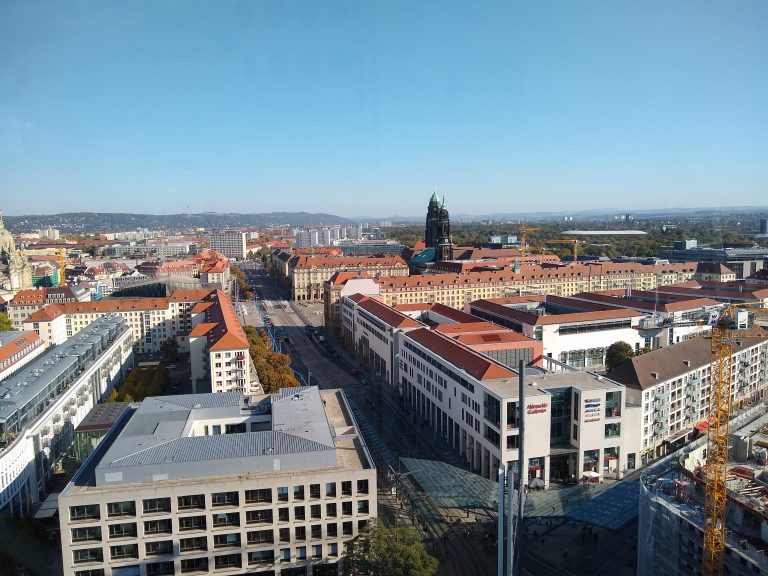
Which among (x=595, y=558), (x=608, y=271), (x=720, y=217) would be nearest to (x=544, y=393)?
(x=595, y=558)

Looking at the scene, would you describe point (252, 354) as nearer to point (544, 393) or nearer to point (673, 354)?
point (544, 393)

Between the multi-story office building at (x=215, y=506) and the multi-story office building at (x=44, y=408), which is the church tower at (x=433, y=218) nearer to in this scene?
the multi-story office building at (x=44, y=408)

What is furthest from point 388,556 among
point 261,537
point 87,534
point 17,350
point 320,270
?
point 320,270

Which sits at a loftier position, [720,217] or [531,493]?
[720,217]

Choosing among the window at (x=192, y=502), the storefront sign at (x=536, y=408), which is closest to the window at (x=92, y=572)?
the window at (x=192, y=502)

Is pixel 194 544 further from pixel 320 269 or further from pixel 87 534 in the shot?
pixel 320 269
